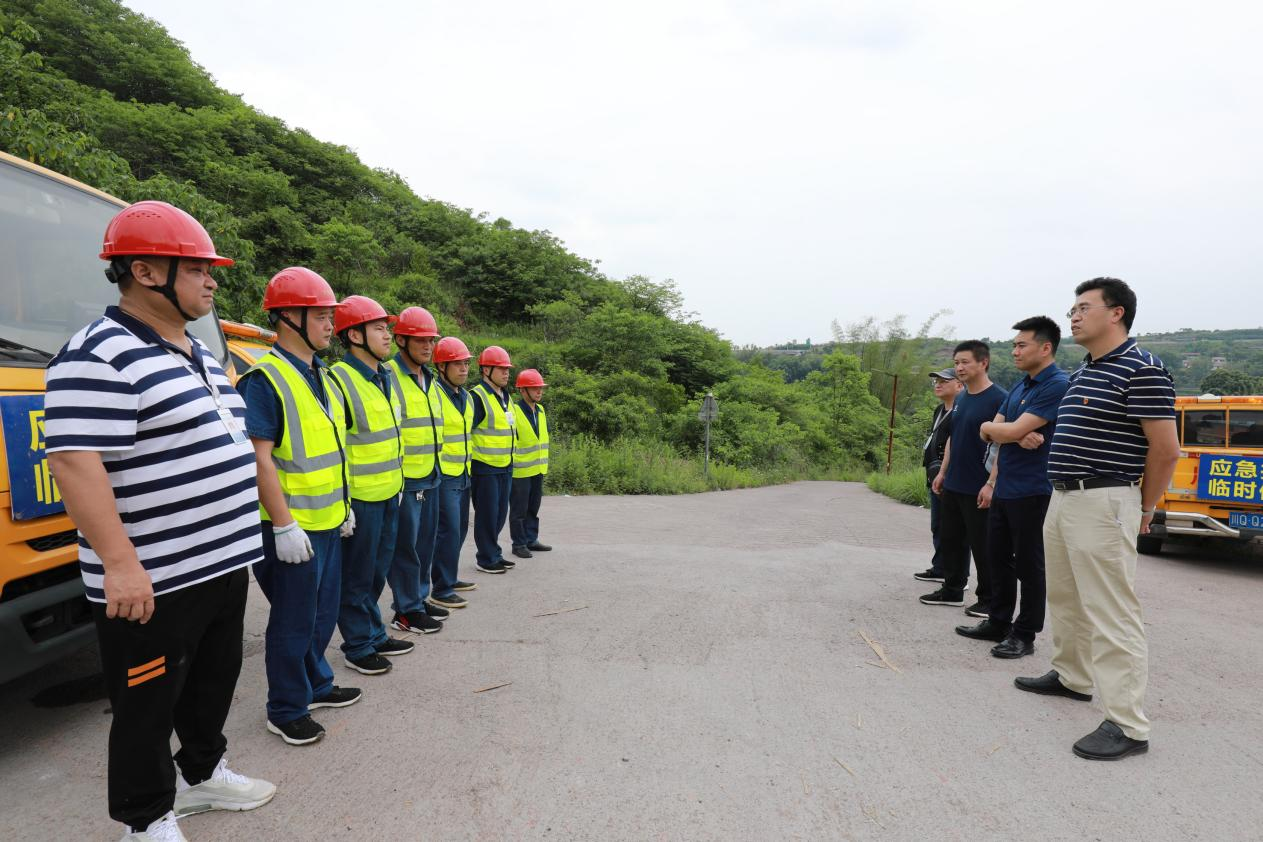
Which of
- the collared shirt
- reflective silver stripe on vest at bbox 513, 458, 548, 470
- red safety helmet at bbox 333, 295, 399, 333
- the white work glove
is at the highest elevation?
red safety helmet at bbox 333, 295, 399, 333

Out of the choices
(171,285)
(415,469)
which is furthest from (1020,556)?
(171,285)

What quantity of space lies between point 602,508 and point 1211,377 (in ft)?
37.6

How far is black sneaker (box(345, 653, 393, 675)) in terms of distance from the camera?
12.5 feet

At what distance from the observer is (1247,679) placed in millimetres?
4113

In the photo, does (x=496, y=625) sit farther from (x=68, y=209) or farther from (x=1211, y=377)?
(x=1211, y=377)

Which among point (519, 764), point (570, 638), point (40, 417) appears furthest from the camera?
point (570, 638)

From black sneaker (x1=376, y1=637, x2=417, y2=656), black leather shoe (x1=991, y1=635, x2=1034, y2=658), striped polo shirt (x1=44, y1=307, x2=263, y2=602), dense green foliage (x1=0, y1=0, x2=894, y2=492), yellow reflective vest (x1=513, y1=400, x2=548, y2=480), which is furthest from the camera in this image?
dense green foliage (x1=0, y1=0, x2=894, y2=492)

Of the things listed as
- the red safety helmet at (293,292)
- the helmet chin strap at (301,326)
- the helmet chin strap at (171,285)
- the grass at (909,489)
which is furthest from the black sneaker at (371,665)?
the grass at (909,489)

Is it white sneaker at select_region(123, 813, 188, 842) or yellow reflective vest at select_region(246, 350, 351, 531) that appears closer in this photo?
white sneaker at select_region(123, 813, 188, 842)

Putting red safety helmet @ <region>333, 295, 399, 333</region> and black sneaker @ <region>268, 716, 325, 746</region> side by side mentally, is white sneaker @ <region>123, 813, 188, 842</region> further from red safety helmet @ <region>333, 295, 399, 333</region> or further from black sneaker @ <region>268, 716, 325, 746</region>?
red safety helmet @ <region>333, 295, 399, 333</region>

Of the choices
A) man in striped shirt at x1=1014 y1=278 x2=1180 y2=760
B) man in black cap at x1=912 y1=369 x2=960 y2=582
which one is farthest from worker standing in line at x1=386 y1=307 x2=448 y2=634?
man in black cap at x1=912 y1=369 x2=960 y2=582

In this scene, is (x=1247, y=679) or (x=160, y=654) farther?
(x=1247, y=679)

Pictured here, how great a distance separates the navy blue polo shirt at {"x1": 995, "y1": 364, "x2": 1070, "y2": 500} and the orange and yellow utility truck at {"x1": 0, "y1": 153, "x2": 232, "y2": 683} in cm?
506

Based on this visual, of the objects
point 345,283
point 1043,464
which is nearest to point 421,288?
point 345,283
